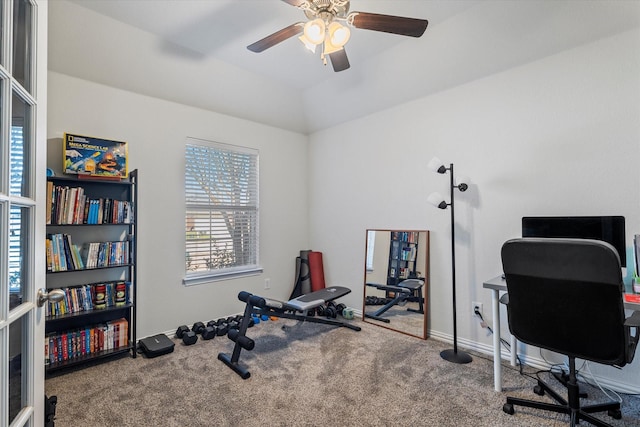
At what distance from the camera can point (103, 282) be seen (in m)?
2.63

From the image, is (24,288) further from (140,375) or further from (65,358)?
(65,358)

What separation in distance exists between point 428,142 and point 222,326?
282 centimetres

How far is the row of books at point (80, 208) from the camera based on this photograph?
2.27 meters

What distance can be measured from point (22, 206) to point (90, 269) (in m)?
1.82

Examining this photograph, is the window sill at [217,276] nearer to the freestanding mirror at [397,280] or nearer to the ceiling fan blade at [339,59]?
the freestanding mirror at [397,280]

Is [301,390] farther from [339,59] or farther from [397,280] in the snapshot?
[339,59]

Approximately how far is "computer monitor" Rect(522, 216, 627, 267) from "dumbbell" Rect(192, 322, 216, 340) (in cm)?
285

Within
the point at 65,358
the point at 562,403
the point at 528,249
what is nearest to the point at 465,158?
the point at 528,249

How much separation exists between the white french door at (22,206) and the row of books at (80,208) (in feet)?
5.02

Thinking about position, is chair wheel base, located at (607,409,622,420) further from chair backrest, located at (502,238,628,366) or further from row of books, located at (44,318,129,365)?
row of books, located at (44,318,129,365)

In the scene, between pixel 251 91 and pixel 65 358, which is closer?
pixel 65 358

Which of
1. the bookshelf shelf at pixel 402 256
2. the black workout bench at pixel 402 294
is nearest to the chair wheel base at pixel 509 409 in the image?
the black workout bench at pixel 402 294

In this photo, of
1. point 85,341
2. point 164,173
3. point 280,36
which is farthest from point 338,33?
point 85,341

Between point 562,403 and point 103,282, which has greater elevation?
point 103,282
